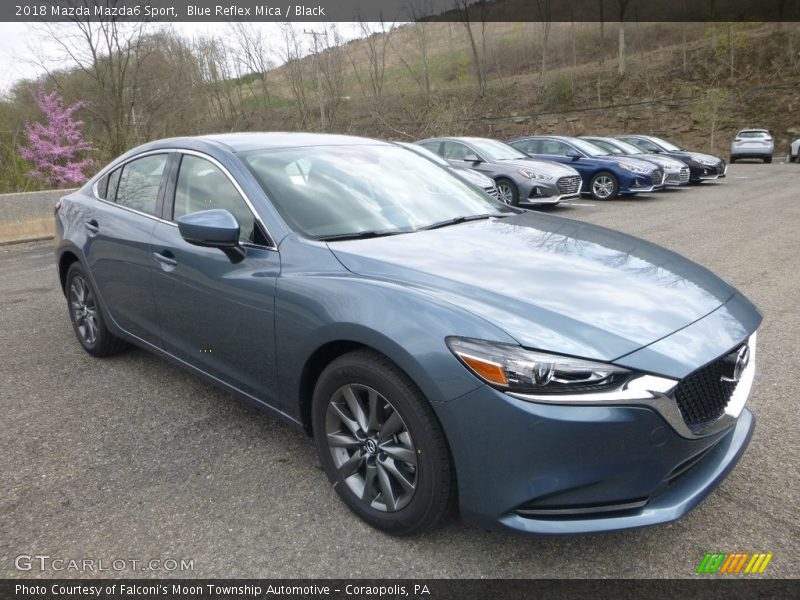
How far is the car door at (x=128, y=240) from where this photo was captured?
137 inches

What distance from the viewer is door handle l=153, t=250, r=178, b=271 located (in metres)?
3.19

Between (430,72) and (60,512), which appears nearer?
(60,512)

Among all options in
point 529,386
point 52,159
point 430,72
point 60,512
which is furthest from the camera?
point 430,72

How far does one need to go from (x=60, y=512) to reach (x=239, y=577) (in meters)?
0.97

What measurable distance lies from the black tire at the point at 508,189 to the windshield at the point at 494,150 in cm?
66

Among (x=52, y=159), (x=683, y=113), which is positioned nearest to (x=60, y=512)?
(x=52, y=159)

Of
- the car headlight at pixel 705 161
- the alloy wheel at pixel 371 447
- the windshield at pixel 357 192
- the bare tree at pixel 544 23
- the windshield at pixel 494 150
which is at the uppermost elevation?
the bare tree at pixel 544 23

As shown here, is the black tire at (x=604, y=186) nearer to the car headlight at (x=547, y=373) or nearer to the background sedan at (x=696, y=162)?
the background sedan at (x=696, y=162)

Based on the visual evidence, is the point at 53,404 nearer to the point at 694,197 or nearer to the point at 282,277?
the point at 282,277

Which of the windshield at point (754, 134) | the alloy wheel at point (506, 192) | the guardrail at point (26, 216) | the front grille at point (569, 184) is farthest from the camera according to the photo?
the windshield at point (754, 134)

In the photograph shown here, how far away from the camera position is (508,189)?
12.1 m

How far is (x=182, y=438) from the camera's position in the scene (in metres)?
3.18

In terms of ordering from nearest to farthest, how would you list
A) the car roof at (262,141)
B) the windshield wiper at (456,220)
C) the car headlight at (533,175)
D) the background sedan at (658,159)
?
the windshield wiper at (456,220) → the car roof at (262,141) → the car headlight at (533,175) → the background sedan at (658,159)

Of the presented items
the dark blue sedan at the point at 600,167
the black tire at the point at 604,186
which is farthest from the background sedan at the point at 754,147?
the black tire at the point at 604,186
